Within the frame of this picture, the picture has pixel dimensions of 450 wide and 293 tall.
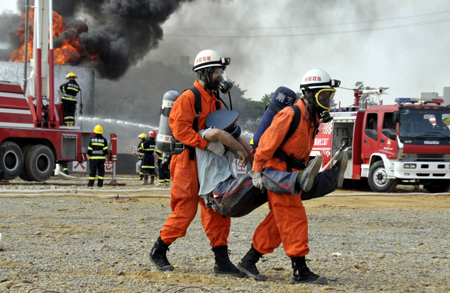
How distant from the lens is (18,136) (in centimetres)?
1642

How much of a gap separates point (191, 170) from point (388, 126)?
503 inches

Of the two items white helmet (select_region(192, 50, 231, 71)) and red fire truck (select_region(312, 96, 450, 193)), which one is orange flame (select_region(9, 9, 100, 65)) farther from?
white helmet (select_region(192, 50, 231, 71))

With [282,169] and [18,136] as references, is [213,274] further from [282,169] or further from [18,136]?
[18,136]

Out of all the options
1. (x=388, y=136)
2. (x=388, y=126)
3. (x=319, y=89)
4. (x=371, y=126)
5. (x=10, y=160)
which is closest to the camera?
(x=319, y=89)

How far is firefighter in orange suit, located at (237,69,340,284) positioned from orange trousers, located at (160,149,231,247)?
1.03 ft

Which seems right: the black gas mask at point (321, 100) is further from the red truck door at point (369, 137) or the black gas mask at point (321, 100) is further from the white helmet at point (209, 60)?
the red truck door at point (369, 137)

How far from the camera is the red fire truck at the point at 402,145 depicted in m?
15.9

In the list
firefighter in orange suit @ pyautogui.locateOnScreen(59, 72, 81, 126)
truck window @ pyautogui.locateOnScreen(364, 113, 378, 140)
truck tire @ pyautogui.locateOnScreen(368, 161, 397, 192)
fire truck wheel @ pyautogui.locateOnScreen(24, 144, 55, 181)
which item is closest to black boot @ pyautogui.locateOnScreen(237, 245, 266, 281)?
truck tire @ pyautogui.locateOnScreen(368, 161, 397, 192)

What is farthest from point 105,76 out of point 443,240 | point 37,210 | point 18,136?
point 443,240

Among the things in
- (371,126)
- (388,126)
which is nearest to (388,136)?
(388,126)

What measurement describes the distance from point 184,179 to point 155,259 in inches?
28.9

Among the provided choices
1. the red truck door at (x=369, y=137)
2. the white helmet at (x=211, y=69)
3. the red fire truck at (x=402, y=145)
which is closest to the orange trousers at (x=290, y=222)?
the white helmet at (x=211, y=69)

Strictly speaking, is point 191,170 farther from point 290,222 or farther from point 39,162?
point 39,162

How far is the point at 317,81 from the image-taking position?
4852mm
